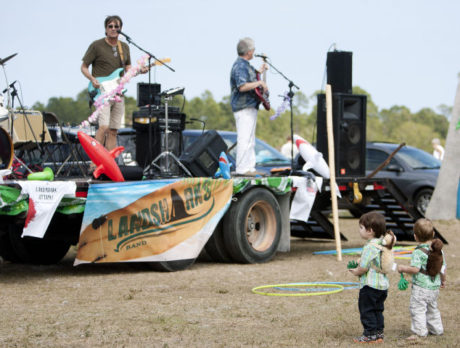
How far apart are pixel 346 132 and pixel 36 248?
4.32 m

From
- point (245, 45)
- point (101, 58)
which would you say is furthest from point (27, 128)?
point (245, 45)

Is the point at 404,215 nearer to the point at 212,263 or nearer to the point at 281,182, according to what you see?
the point at 281,182

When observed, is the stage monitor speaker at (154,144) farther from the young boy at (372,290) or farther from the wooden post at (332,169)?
the young boy at (372,290)

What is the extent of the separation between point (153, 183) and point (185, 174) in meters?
1.44

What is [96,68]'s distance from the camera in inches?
369

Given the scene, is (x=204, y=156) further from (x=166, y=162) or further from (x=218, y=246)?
(x=218, y=246)

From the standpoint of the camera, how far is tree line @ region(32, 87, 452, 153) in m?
63.2

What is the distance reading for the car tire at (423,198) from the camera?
15664 mm

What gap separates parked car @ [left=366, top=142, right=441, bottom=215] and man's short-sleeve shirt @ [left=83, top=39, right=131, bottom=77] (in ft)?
24.3

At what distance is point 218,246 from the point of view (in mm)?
8547

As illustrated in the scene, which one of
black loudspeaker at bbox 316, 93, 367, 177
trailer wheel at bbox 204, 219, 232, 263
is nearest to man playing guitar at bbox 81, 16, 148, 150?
trailer wheel at bbox 204, 219, 232, 263

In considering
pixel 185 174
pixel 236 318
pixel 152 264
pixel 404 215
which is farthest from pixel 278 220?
pixel 236 318

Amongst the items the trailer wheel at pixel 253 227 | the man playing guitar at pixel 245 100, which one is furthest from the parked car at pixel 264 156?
the trailer wheel at pixel 253 227

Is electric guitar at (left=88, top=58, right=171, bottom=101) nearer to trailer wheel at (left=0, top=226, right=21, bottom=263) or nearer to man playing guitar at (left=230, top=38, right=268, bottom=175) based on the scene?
man playing guitar at (left=230, top=38, right=268, bottom=175)
